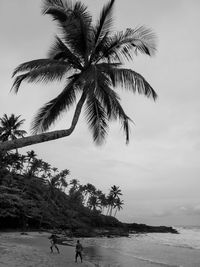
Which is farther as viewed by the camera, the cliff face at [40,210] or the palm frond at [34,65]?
the cliff face at [40,210]

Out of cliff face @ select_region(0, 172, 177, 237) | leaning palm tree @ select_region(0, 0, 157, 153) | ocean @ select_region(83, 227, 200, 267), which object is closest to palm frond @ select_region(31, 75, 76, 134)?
leaning palm tree @ select_region(0, 0, 157, 153)

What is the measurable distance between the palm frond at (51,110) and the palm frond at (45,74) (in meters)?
0.51

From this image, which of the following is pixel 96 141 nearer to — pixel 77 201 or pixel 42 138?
pixel 42 138

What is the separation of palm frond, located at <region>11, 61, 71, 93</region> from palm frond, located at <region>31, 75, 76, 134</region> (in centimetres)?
51

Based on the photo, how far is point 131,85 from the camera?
33.6ft

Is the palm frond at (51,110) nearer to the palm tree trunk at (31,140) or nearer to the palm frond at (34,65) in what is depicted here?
the palm frond at (34,65)

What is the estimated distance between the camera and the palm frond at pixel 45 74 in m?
9.35

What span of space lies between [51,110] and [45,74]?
4.18 ft

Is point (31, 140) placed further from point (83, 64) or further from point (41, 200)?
A: point (41, 200)

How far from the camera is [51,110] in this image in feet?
34.0

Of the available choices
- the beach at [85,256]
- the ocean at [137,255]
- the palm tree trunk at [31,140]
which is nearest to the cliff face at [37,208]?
the beach at [85,256]

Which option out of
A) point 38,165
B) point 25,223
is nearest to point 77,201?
Answer: point 38,165

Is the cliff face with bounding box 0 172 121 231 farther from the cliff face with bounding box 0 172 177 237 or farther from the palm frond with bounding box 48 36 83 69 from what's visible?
the palm frond with bounding box 48 36 83 69

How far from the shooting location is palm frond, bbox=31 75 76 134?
10234 millimetres
